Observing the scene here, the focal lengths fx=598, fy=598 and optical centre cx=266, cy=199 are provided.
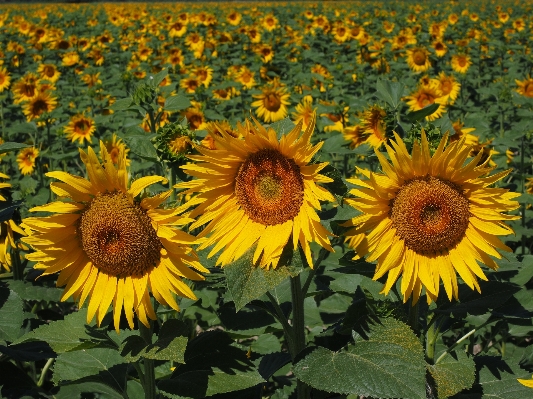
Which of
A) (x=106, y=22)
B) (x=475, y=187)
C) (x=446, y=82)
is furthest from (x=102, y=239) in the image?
(x=106, y=22)

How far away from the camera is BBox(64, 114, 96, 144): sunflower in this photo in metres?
5.68

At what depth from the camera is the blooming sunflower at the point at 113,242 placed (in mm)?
1600

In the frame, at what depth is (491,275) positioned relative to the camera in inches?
88.4

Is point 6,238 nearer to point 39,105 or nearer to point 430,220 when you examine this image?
point 430,220

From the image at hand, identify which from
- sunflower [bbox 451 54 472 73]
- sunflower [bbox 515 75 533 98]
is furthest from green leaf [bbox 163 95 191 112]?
sunflower [bbox 451 54 472 73]

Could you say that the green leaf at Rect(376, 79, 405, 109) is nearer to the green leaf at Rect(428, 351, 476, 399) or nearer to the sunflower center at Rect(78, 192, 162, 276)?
the green leaf at Rect(428, 351, 476, 399)

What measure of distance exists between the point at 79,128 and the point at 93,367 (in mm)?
4084

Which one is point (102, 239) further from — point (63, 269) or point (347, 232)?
point (347, 232)

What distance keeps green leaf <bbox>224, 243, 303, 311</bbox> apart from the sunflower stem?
0.63ft

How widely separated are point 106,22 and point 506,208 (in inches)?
583

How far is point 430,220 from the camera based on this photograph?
5.41 feet

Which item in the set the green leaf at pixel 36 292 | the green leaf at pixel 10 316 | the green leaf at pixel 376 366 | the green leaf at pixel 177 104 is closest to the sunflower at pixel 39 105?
the green leaf at pixel 177 104

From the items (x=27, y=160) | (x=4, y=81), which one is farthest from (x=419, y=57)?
(x=4, y=81)

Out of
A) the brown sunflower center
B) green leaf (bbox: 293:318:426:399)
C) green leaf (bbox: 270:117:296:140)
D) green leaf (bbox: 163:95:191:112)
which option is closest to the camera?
green leaf (bbox: 293:318:426:399)
